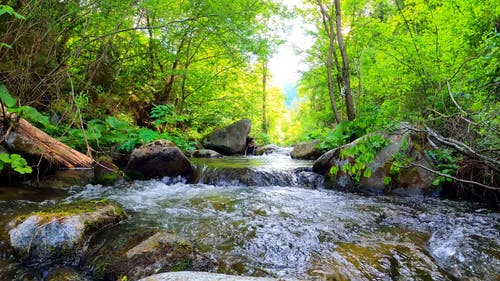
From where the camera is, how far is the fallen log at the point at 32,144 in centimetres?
453

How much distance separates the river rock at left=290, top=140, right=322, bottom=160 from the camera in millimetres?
10086

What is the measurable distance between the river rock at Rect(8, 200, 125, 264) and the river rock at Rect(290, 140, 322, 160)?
786 cm

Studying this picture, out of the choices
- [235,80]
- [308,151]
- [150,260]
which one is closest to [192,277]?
[150,260]

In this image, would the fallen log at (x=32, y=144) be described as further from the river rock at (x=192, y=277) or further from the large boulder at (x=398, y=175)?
the large boulder at (x=398, y=175)

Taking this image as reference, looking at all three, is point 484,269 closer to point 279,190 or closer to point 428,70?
point 279,190

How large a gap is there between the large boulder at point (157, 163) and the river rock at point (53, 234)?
3.27 meters

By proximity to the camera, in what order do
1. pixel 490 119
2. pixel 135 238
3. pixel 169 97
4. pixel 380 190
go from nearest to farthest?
pixel 135 238, pixel 490 119, pixel 380 190, pixel 169 97

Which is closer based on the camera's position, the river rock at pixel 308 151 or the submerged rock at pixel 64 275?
the submerged rock at pixel 64 275

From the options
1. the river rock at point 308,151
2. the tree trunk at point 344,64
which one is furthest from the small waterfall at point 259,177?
the river rock at point 308,151

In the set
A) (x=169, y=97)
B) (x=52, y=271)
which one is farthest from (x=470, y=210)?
(x=169, y=97)

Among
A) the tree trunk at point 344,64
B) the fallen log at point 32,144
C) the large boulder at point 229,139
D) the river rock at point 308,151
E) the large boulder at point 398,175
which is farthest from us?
the large boulder at point 229,139

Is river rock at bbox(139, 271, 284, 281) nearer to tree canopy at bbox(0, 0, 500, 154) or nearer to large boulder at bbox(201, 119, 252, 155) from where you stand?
tree canopy at bbox(0, 0, 500, 154)

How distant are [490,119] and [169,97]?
956cm

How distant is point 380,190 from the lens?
5.39 m
